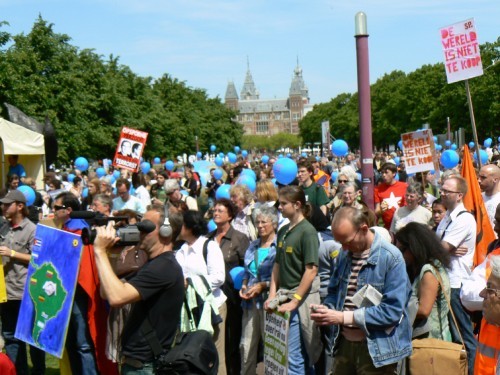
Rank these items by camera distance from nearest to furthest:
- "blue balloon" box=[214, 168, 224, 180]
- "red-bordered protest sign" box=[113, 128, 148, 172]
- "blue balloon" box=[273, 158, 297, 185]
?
"blue balloon" box=[273, 158, 297, 185] → "red-bordered protest sign" box=[113, 128, 148, 172] → "blue balloon" box=[214, 168, 224, 180]

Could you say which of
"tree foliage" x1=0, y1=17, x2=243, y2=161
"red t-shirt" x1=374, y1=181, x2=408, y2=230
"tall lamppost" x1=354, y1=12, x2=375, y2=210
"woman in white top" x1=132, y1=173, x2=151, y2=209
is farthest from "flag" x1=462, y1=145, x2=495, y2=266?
"tree foliage" x1=0, y1=17, x2=243, y2=161

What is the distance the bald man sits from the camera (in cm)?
805

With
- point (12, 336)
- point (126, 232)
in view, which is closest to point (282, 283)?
point (126, 232)

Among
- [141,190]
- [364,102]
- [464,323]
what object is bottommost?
[464,323]

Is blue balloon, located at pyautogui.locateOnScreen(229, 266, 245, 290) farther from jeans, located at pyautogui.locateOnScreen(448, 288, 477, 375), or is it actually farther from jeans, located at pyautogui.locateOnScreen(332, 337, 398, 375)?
jeans, located at pyautogui.locateOnScreen(332, 337, 398, 375)

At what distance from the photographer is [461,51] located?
10594mm

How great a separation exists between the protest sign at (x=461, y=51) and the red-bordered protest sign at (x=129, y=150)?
7541 mm

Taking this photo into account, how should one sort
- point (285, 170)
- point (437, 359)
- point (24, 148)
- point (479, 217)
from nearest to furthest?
point (437, 359)
point (479, 217)
point (285, 170)
point (24, 148)

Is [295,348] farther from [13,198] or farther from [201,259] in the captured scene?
[13,198]

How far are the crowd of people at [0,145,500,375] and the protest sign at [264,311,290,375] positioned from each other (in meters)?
0.11

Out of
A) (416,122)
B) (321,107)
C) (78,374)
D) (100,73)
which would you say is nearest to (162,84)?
(100,73)

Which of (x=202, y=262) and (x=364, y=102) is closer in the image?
(x=202, y=262)

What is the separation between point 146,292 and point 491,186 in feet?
15.6

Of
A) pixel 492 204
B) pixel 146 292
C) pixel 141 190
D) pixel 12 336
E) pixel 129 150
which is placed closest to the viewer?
pixel 146 292
